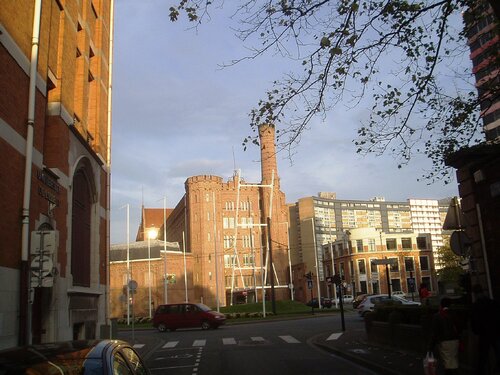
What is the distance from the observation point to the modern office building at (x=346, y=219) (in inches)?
5645

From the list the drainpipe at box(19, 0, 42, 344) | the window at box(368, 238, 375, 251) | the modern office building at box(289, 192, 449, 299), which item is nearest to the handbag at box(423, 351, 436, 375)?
the drainpipe at box(19, 0, 42, 344)

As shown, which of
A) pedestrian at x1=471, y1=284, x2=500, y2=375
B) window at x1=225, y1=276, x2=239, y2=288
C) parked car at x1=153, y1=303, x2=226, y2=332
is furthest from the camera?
window at x1=225, y1=276, x2=239, y2=288

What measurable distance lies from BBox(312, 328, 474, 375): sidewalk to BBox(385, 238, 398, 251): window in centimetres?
9597

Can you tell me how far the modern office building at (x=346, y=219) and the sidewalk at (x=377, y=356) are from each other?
117167 mm

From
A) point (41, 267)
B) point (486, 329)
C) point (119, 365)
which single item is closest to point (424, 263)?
point (486, 329)

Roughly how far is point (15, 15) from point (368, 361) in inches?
469

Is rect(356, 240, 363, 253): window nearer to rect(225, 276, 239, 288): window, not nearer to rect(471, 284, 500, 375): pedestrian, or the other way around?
rect(225, 276, 239, 288): window

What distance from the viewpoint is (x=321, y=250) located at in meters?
144

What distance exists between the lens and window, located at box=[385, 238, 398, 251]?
111500mm

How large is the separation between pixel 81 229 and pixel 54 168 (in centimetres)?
414

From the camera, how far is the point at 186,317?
31.6 m

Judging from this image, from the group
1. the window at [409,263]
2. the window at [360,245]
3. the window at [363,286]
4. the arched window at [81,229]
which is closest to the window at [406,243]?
the window at [409,263]

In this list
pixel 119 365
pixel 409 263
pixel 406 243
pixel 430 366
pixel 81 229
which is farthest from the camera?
pixel 406 243

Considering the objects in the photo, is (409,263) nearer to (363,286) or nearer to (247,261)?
(363,286)
